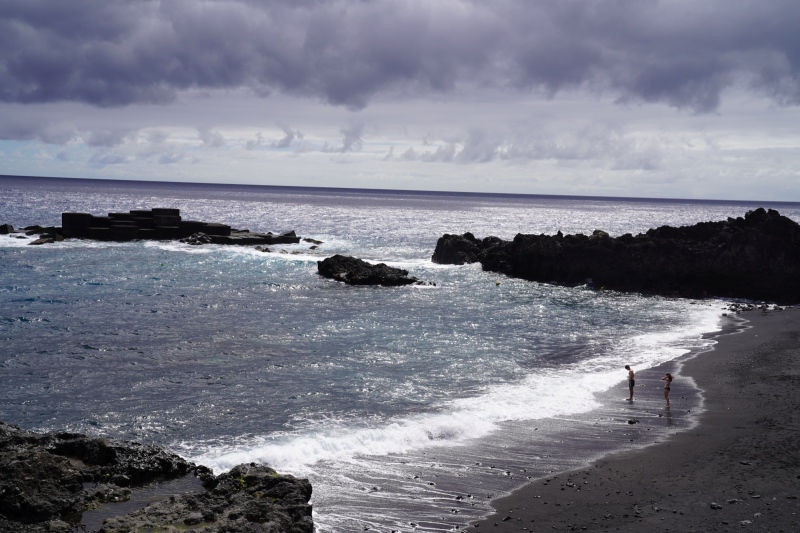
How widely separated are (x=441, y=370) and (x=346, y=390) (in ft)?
17.1

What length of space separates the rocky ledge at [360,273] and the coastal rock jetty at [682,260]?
39.5ft

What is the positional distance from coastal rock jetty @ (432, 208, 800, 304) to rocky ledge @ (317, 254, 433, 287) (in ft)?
39.5

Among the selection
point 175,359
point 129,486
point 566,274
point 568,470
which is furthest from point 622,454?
point 566,274

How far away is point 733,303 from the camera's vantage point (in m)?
48.7

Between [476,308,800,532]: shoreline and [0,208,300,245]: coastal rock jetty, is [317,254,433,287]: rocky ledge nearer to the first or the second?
[0,208,300,245]: coastal rock jetty

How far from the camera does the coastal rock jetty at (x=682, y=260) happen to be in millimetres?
51375

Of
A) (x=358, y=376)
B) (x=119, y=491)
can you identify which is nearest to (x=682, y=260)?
(x=358, y=376)

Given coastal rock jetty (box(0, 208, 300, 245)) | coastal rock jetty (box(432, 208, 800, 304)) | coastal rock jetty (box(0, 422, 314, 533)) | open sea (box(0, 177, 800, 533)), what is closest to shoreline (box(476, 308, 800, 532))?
open sea (box(0, 177, 800, 533))

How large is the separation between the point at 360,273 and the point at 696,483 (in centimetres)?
3789

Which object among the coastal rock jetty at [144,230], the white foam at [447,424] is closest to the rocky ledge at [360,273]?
the white foam at [447,424]

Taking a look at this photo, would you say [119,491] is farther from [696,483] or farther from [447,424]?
[696,483]

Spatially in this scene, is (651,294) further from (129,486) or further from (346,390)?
(129,486)

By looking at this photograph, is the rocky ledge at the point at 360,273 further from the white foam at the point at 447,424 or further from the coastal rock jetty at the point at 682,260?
the white foam at the point at 447,424

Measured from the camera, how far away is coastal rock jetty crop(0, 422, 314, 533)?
11977mm
